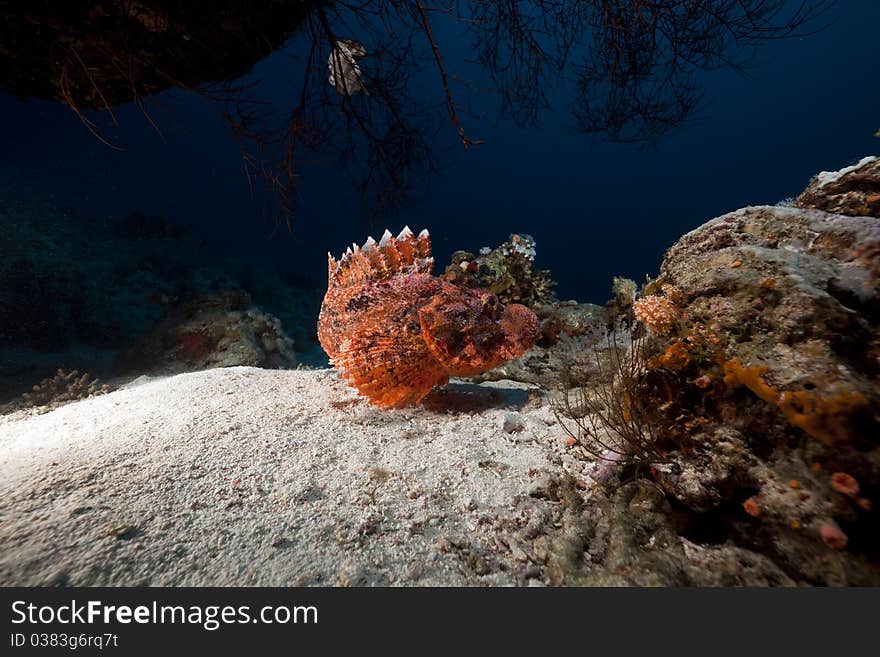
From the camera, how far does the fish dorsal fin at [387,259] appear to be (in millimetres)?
3988

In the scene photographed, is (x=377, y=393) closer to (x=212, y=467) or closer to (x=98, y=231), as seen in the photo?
(x=212, y=467)

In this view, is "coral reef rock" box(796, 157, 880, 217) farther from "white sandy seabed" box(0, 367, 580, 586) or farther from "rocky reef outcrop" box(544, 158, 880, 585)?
"white sandy seabed" box(0, 367, 580, 586)

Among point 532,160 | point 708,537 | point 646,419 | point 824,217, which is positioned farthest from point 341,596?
point 532,160

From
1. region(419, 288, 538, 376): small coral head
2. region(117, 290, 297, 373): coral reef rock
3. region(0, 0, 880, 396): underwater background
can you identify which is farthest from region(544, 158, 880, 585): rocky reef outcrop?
region(117, 290, 297, 373): coral reef rock

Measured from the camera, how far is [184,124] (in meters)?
2.72

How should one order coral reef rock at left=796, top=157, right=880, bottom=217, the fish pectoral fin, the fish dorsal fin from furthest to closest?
the fish dorsal fin
the fish pectoral fin
coral reef rock at left=796, top=157, right=880, bottom=217

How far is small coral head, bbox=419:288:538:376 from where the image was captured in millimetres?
3141

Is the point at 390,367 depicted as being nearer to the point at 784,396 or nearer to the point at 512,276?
the point at 784,396

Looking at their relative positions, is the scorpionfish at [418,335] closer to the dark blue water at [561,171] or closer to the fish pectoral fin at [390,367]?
the fish pectoral fin at [390,367]

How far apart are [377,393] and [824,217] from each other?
3611mm

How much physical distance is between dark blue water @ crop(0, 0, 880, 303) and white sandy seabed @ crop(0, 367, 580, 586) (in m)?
40.9

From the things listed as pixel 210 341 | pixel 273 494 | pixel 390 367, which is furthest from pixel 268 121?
pixel 210 341

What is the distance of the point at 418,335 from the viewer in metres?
3.32

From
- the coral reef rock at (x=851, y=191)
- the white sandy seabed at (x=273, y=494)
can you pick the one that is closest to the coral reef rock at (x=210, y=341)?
the white sandy seabed at (x=273, y=494)
